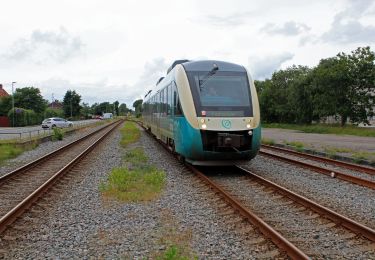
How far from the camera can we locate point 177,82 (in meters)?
12.5

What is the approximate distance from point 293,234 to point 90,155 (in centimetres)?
1255

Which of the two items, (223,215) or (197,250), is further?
(223,215)

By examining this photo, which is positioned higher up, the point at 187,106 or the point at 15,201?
the point at 187,106

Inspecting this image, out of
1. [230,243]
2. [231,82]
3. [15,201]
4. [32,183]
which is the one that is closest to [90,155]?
[32,183]

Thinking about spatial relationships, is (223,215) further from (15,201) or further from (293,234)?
(15,201)

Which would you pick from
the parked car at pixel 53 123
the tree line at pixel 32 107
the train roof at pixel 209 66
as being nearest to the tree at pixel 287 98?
the parked car at pixel 53 123

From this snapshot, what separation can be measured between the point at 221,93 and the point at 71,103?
335 feet

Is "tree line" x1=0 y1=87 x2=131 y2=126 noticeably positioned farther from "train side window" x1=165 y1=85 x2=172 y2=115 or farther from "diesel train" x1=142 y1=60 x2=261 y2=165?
"diesel train" x1=142 y1=60 x2=261 y2=165

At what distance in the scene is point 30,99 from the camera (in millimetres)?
82188

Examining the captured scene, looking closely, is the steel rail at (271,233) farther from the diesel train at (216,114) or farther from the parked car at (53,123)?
the parked car at (53,123)

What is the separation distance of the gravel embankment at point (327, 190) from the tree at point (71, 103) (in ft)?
330

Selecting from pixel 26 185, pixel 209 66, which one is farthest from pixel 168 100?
pixel 26 185

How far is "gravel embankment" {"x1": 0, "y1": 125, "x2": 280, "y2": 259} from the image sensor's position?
5.49 m

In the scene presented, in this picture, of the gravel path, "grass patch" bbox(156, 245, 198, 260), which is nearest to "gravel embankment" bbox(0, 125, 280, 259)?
"grass patch" bbox(156, 245, 198, 260)
